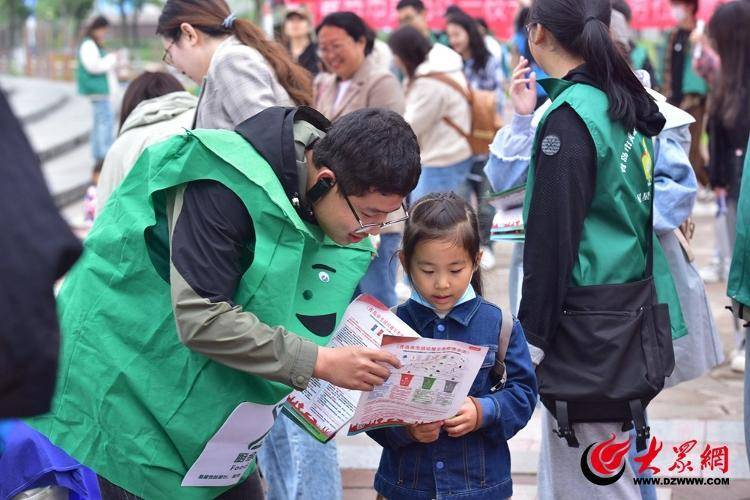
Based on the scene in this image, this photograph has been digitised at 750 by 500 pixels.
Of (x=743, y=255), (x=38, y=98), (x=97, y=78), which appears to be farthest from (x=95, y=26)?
(x=38, y=98)

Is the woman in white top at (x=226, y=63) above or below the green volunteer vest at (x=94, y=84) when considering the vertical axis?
above

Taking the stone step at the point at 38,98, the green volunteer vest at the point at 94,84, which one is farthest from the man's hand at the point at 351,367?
the stone step at the point at 38,98

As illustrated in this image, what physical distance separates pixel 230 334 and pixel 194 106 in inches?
84.4

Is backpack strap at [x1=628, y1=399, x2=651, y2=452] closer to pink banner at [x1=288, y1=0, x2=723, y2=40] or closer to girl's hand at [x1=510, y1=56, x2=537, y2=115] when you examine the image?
girl's hand at [x1=510, y1=56, x2=537, y2=115]

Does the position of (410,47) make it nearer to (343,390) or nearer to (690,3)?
(690,3)

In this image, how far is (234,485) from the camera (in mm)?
2721

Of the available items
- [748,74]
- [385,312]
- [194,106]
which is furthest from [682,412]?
[385,312]

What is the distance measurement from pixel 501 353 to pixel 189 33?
1883 millimetres

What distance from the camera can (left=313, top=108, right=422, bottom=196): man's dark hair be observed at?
2387 millimetres

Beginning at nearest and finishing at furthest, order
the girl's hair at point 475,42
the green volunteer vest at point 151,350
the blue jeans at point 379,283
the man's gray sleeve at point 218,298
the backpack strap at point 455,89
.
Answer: the man's gray sleeve at point 218,298
the green volunteer vest at point 151,350
the blue jeans at point 379,283
the backpack strap at point 455,89
the girl's hair at point 475,42

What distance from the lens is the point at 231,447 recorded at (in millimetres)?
2523

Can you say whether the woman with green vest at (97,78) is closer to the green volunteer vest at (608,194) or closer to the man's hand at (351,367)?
the green volunteer vest at (608,194)

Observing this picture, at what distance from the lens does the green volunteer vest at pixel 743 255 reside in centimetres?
354

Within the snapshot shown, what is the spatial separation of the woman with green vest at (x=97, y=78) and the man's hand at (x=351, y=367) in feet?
39.2
